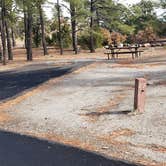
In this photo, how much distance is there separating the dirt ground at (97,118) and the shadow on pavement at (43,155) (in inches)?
11.8

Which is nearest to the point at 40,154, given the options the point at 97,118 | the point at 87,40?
the point at 97,118

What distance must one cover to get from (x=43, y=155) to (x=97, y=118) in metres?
3.37

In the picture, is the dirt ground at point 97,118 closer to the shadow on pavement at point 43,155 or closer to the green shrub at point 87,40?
the shadow on pavement at point 43,155

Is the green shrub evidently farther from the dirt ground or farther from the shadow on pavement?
the shadow on pavement

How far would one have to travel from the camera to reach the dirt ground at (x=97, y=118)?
26.9 ft

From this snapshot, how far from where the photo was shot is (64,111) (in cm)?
1195

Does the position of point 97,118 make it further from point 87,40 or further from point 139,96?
point 87,40

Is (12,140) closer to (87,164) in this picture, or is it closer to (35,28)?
(87,164)

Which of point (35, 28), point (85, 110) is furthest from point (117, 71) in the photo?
point (35, 28)

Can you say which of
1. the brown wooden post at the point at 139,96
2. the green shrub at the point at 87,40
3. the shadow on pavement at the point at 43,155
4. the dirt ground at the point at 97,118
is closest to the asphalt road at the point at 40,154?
the shadow on pavement at the point at 43,155

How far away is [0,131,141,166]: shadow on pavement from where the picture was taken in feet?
23.5

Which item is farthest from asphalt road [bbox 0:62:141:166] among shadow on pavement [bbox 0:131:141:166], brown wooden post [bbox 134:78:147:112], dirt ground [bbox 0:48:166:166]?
brown wooden post [bbox 134:78:147:112]

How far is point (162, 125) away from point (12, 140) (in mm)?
2989

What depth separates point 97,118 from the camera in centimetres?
1085
